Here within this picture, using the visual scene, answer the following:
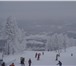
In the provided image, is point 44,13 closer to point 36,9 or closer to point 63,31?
point 36,9

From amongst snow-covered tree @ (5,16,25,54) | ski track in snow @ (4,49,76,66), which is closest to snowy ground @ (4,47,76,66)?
ski track in snow @ (4,49,76,66)

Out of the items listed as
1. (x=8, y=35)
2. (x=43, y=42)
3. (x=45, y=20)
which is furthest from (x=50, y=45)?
(x=8, y=35)

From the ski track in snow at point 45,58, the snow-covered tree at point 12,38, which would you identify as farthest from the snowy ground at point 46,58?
the snow-covered tree at point 12,38

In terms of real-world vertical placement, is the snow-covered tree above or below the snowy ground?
above

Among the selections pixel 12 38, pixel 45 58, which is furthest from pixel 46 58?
pixel 12 38

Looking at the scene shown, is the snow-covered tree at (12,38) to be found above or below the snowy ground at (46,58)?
above

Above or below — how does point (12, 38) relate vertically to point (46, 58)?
above

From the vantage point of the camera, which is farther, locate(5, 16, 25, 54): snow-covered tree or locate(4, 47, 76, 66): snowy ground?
locate(5, 16, 25, 54): snow-covered tree

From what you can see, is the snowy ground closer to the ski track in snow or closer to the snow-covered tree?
the ski track in snow

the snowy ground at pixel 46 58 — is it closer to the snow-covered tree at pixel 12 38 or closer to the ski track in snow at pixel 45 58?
the ski track in snow at pixel 45 58

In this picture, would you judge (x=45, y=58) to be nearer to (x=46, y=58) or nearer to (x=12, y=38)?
(x=46, y=58)

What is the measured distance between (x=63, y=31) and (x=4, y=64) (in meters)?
2.35

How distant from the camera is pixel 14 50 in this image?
866cm

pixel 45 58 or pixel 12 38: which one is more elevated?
pixel 12 38
